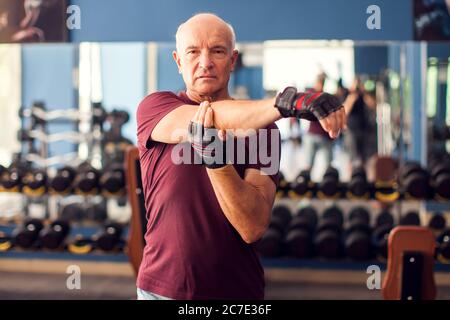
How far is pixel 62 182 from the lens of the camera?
474cm

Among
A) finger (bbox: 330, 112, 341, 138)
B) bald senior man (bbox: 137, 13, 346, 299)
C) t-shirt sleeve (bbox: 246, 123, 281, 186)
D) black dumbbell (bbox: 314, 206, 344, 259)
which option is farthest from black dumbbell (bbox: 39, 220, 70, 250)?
finger (bbox: 330, 112, 341, 138)

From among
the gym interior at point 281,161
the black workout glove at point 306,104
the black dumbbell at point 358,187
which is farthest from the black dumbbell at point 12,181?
the black workout glove at point 306,104

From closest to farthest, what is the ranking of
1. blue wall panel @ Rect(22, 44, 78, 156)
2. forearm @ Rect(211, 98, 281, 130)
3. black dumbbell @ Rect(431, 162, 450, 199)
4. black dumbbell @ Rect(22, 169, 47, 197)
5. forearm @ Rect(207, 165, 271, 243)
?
forearm @ Rect(211, 98, 281, 130) → forearm @ Rect(207, 165, 271, 243) → black dumbbell @ Rect(431, 162, 450, 199) → black dumbbell @ Rect(22, 169, 47, 197) → blue wall panel @ Rect(22, 44, 78, 156)

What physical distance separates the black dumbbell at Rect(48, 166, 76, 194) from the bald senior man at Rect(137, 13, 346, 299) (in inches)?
130

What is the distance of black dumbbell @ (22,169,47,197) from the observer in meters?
4.84

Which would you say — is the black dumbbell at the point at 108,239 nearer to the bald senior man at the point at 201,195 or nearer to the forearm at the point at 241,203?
the bald senior man at the point at 201,195

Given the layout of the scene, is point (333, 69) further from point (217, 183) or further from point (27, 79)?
point (217, 183)

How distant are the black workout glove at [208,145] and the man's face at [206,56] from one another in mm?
210

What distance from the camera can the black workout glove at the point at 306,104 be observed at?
1108 mm

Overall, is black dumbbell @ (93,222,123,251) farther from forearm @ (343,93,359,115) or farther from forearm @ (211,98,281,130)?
forearm @ (211,98,281,130)

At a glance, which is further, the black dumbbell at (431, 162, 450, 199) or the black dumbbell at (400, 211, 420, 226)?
the black dumbbell at (400, 211, 420, 226)

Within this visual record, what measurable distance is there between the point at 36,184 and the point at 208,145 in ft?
12.4
